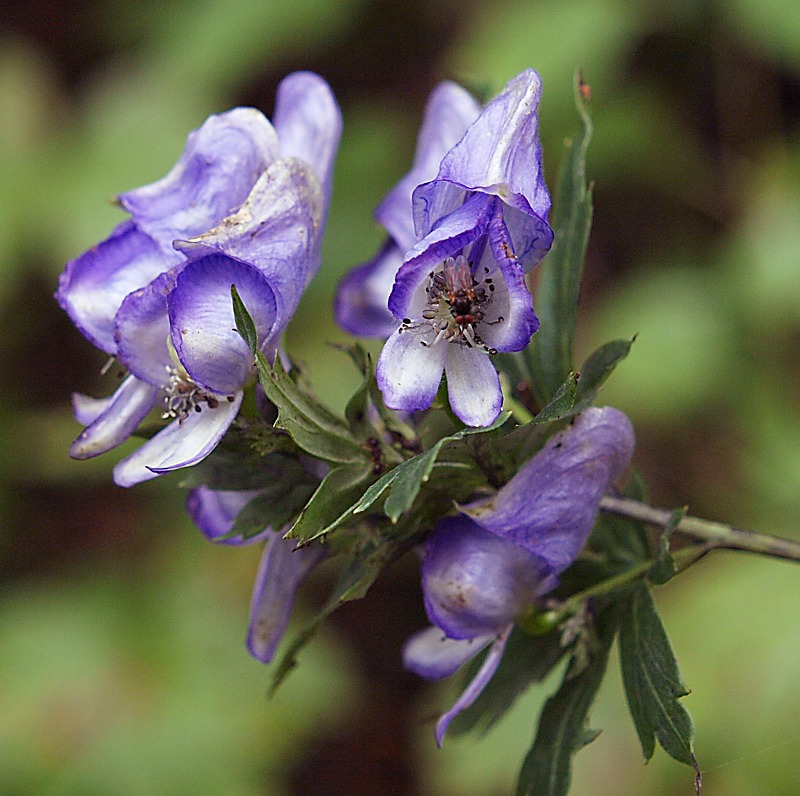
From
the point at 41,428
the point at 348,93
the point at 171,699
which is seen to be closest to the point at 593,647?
the point at 171,699

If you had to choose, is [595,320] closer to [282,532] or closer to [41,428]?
[41,428]

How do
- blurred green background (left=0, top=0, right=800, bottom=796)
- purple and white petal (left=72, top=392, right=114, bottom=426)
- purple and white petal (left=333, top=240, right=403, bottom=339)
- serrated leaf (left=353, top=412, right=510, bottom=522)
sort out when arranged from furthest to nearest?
blurred green background (left=0, top=0, right=800, bottom=796)
purple and white petal (left=333, top=240, right=403, bottom=339)
purple and white petal (left=72, top=392, right=114, bottom=426)
serrated leaf (left=353, top=412, right=510, bottom=522)

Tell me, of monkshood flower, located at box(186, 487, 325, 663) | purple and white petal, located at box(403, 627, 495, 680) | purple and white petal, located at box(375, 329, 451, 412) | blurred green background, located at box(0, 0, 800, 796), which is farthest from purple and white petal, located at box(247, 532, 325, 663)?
blurred green background, located at box(0, 0, 800, 796)

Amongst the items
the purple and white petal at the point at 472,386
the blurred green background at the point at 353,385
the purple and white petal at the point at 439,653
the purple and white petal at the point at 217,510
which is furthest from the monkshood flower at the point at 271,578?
the blurred green background at the point at 353,385

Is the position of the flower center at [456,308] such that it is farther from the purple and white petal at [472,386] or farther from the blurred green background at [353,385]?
the blurred green background at [353,385]

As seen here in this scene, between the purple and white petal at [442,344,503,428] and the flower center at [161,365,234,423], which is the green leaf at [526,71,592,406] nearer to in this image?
the purple and white petal at [442,344,503,428]

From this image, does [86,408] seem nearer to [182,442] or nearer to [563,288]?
[182,442]
